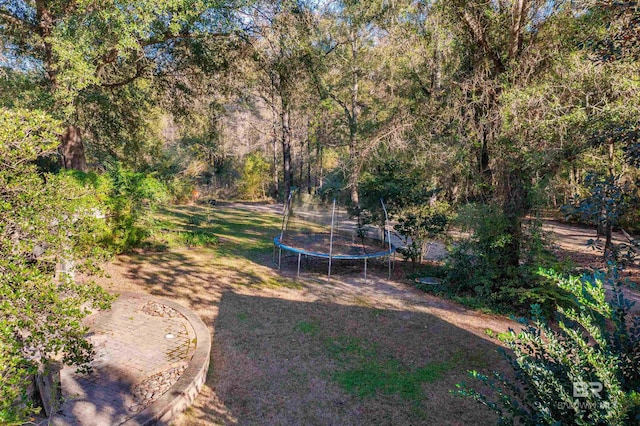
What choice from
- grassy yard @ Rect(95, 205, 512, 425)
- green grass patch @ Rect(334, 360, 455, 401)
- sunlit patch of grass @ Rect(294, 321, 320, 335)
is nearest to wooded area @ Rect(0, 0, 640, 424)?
grassy yard @ Rect(95, 205, 512, 425)

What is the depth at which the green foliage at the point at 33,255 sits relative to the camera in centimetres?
212

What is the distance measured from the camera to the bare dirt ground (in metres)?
3.85

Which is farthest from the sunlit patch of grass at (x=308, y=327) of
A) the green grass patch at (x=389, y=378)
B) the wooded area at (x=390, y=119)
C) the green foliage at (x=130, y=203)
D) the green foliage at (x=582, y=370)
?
the green foliage at (x=130, y=203)

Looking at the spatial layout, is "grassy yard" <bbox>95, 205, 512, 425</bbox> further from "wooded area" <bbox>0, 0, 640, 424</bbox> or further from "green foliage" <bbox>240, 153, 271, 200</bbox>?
"green foliage" <bbox>240, 153, 271, 200</bbox>

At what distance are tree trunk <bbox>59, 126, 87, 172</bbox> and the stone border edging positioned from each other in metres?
6.56

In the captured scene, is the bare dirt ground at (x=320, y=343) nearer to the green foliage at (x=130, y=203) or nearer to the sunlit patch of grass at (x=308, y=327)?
the sunlit patch of grass at (x=308, y=327)

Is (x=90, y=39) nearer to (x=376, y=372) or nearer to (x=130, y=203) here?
(x=130, y=203)

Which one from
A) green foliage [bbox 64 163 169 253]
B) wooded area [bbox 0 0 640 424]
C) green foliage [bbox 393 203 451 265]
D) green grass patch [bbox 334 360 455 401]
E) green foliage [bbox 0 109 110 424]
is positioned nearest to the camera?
green foliage [bbox 0 109 110 424]

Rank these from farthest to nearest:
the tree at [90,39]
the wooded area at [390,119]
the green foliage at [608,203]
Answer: the tree at [90,39] → the green foliage at [608,203] → the wooded area at [390,119]

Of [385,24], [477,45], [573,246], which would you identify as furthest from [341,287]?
[573,246]

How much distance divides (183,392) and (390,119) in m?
6.92

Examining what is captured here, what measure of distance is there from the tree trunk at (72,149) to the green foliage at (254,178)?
53.7ft

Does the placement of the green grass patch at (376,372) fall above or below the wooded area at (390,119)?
below

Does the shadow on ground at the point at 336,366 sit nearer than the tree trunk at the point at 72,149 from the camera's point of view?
Yes
